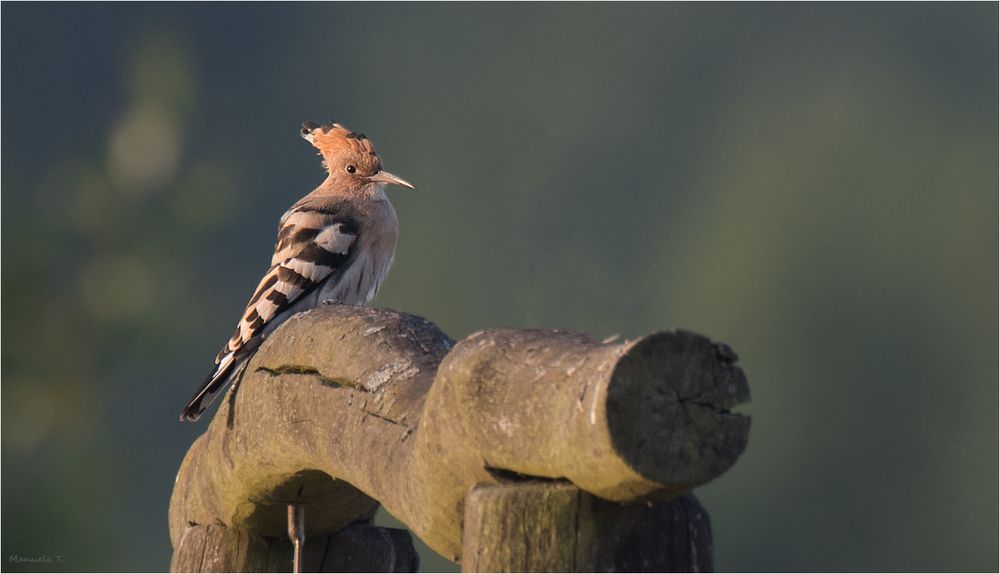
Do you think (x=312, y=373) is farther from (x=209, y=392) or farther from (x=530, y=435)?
(x=209, y=392)

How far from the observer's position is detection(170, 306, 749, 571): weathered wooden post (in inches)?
115

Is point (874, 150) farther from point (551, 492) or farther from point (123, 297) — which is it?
point (551, 492)

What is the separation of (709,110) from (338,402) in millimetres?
72999

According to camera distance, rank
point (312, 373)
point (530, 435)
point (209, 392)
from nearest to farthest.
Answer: point (530, 435) → point (312, 373) → point (209, 392)

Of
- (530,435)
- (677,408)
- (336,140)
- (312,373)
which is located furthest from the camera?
(336,140)

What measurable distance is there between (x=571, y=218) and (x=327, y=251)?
5057 cm

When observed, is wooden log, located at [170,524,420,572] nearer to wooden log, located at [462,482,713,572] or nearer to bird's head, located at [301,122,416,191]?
wooden log, located at [462,482,713,572]

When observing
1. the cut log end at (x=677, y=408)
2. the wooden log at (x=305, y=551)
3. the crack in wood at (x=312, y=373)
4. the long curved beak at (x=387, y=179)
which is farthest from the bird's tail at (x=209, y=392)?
the cut log end at (x=677, y=408)

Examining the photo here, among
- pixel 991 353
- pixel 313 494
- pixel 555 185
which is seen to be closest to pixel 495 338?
pixel 313 494

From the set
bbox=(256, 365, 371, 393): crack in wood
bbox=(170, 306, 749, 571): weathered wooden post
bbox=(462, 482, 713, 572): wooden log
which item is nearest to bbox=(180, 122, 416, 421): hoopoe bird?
bbox=(256, 365, 371, 393): crack in wood

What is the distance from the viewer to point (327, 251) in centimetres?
674

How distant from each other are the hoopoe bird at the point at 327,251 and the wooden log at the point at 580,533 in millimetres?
2580

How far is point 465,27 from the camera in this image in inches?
3590

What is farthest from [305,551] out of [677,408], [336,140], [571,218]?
[571,218]
